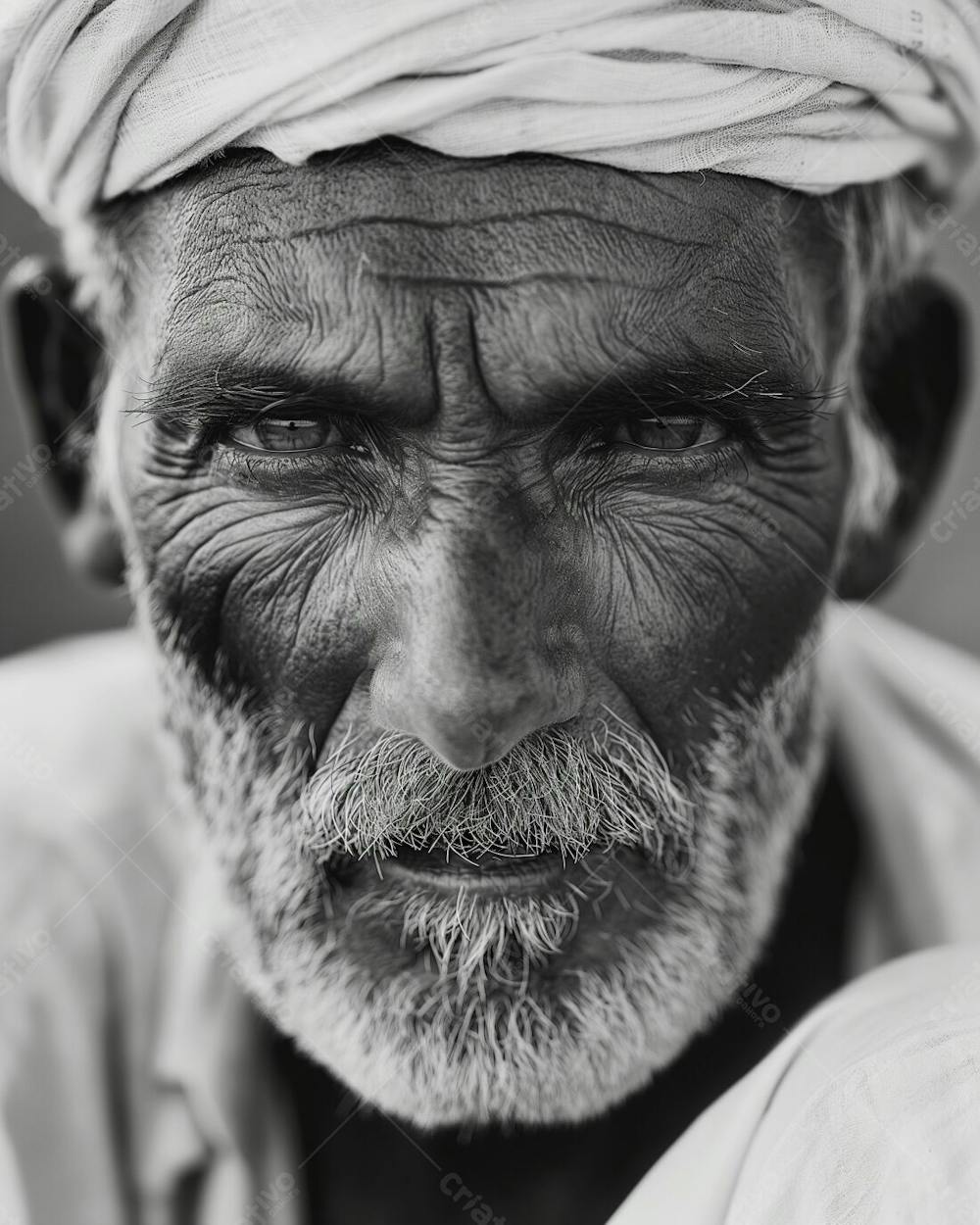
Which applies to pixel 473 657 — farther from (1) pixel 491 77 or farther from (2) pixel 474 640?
(1) pixel 491 77

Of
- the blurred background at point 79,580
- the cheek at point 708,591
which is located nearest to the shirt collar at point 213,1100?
the cheek at point 708,591

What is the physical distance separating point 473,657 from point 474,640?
0.01 meters

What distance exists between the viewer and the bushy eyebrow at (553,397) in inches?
45.1

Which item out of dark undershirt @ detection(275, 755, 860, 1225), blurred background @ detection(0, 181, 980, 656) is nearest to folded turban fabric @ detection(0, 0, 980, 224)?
dark undershirt @ detection(275, 755, 860, 1225)

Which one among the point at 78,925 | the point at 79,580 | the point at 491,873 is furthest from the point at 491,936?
the point at 79,580

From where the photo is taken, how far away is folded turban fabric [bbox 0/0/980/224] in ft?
3.58

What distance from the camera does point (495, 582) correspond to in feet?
3.66

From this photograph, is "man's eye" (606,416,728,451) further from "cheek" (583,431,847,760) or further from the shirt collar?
the shirt collar

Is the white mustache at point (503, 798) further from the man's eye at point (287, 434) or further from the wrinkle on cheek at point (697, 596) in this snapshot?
the man's eye at point (287, 434)

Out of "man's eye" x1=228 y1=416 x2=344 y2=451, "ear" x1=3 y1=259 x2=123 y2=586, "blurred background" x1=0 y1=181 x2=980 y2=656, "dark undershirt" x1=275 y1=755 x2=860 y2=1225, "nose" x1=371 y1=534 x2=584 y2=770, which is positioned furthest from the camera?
"blurred background" x1=0 y1=181 x2=980 y2=656

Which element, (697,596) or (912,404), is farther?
(912,404)

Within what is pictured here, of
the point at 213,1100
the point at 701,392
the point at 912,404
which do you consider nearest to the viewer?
the point at 701,392

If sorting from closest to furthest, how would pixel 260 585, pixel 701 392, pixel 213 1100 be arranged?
pixel 701 392
pixel 260 585
pixel 213 1100

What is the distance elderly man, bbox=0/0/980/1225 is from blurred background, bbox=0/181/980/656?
1570 millimetres
